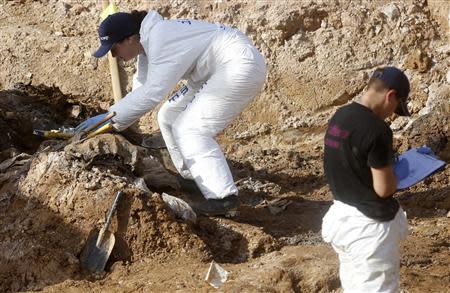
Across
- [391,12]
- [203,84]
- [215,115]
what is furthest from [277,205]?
[391,12]

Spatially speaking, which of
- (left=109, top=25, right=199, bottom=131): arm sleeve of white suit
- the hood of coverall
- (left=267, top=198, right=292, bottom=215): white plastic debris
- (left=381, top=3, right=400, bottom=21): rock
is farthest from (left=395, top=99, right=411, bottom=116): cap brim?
(left=381, top=3, right=400, bottom=21): rock

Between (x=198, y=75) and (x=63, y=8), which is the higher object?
(x=198, y=75)

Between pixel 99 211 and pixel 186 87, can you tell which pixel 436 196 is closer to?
pixel 186 87

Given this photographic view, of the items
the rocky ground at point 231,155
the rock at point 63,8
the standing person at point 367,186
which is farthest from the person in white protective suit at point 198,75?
the rock at point 63,8

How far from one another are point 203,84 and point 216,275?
1.63 meters

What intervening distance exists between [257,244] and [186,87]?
1458 mm

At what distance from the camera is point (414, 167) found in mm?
3678

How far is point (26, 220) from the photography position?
518 cm

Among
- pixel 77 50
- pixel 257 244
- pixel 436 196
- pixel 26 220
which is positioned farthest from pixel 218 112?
pixel 77 50

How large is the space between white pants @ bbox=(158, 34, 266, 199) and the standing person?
1.86 m

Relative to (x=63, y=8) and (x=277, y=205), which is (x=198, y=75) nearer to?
(x=277, y=205)

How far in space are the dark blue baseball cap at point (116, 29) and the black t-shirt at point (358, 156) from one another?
90.6 inches

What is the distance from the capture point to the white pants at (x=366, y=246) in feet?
11.5

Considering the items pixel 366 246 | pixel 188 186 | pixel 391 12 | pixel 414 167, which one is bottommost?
pixel 188 186
